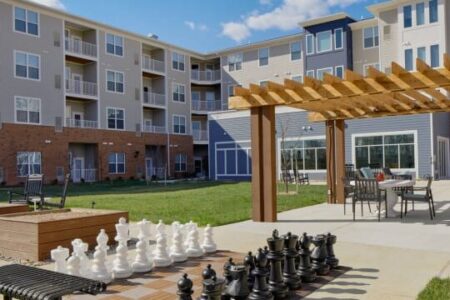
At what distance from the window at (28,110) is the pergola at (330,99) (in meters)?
21.8

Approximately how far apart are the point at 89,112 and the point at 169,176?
27.7 ft

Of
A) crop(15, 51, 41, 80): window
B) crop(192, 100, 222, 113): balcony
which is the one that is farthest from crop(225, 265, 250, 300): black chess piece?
crop(192, 100, 222, 113): balcony

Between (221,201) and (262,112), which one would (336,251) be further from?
(221,201)

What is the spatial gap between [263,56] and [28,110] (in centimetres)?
1959

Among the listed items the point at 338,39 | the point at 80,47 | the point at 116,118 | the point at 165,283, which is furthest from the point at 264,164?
the point at 116,118

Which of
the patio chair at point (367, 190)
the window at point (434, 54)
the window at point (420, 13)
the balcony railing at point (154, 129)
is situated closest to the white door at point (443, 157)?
the window at point (434, 54)

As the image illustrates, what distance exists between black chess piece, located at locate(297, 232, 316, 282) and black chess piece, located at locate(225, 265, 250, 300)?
113 centimetres

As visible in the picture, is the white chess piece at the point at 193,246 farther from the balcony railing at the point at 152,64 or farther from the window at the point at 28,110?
the balcony railing at the point at 152,64

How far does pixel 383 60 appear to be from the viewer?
3027cm

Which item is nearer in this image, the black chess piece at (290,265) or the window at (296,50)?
the black chess piece at (290,265)

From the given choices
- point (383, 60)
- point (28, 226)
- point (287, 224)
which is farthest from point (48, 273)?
point (383, 60)

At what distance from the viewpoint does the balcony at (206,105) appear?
42.1m

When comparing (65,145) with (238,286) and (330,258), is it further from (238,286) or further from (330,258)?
(238,286)

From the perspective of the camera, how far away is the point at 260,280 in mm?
4242
